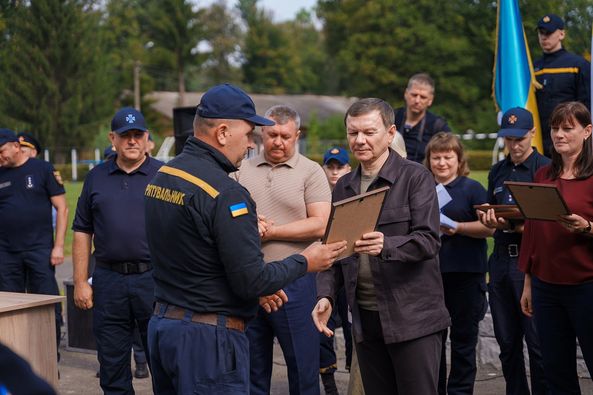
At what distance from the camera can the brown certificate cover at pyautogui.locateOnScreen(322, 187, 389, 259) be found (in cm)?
402

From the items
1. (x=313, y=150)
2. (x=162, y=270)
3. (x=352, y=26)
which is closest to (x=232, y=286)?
(x=162, y=270)

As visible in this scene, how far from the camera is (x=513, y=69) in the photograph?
30.4 feet

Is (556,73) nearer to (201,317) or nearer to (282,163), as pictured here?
(282,163)

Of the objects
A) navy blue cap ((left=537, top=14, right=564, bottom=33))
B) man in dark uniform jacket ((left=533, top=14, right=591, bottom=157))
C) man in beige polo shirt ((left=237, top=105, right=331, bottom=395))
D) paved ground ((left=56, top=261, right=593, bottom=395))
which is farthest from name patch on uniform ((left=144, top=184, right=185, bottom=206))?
navy blue cap ((left=537, top=14, right=564, bottom=33))

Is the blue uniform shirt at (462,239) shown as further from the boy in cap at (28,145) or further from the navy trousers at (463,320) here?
the boy in cap at (28,145)

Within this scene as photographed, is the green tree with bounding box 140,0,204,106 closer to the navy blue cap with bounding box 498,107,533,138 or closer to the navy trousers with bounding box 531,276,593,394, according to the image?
the navy blue cap with bounding box 498,107,533,138

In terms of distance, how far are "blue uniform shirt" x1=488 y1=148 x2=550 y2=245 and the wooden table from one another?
2.98 m

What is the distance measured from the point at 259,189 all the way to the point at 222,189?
6.69ft

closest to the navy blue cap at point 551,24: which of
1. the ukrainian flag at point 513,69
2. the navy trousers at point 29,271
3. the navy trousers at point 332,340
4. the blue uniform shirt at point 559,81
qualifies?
the blue uniform shirt at point 559,81

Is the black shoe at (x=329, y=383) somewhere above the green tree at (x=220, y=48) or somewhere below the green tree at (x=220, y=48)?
below

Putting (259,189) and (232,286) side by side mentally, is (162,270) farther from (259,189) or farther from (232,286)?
(259,189)

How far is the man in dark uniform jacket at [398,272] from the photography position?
4465 mm

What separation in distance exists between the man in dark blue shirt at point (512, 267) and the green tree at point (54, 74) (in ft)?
162

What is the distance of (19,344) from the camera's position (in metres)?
5.65
